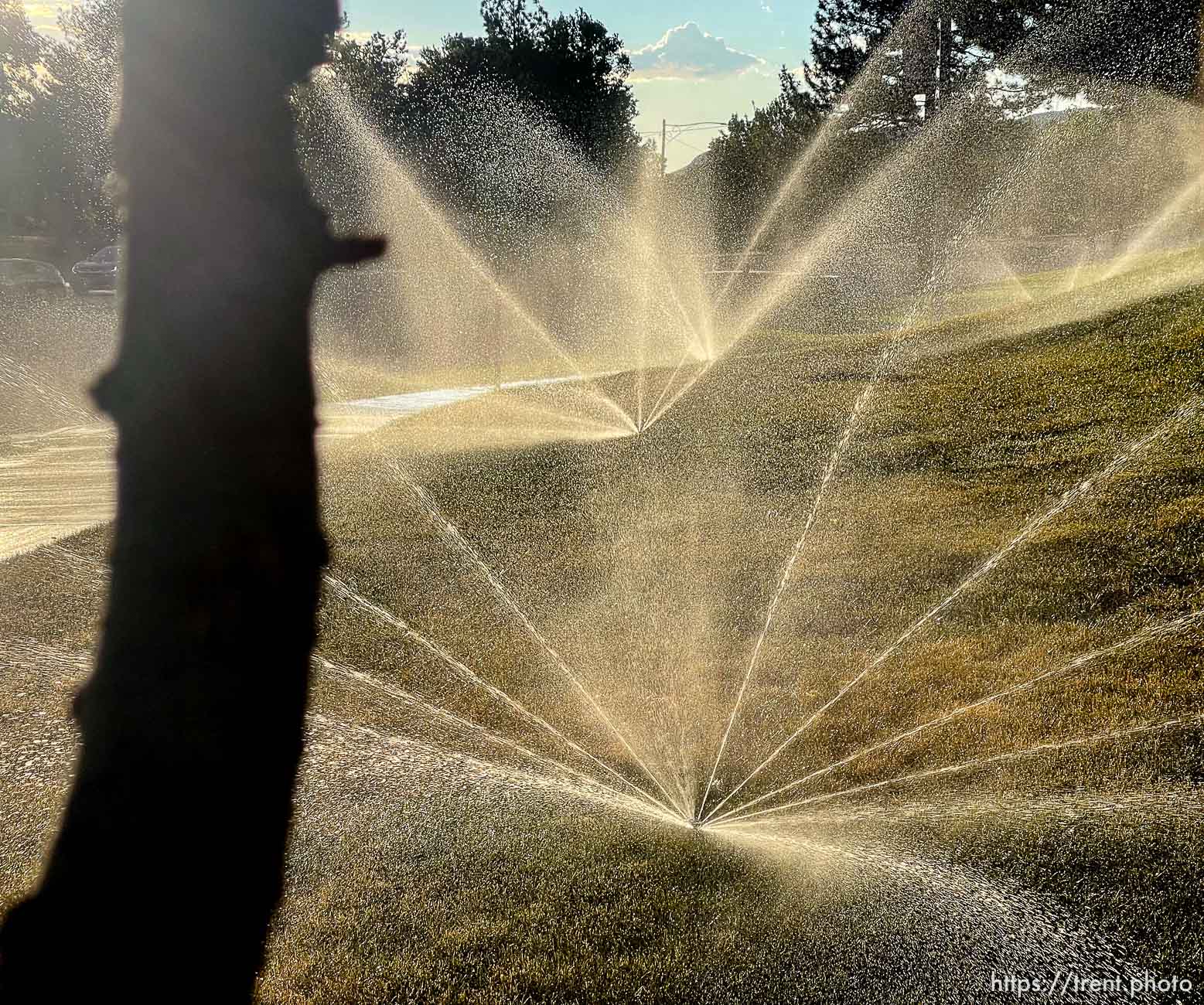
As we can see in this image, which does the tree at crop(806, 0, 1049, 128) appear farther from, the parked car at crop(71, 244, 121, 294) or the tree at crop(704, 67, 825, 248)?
the parked car at crop(71, 244, 121, 294)

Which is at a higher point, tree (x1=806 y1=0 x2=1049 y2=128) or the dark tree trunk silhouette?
tree (x1=806 y1=0 x2=1049 y2=128)

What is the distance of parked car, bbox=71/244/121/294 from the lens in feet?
90.2

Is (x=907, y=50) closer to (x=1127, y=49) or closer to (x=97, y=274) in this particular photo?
(x=1127, y=49)

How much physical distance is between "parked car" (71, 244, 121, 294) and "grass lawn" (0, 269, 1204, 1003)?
23.3 m

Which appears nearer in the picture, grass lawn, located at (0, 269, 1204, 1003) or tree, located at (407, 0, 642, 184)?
grass lawn, located at (0, 269, 1204, 1003)

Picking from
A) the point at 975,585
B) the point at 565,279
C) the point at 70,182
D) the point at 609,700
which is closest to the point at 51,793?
the point at 609,700

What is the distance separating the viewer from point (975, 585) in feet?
16.4

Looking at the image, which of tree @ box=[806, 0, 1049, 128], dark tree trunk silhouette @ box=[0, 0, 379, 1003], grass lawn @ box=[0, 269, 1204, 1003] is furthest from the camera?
tree @ box=[806, 0, 1049, 128]

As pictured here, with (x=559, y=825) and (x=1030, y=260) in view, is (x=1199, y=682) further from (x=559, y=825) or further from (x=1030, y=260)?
(x=1030, y=260)

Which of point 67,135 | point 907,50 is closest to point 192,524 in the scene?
point 907,50

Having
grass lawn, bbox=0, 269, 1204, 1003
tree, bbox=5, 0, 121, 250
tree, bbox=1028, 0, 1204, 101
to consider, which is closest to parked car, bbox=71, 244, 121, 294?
tree, bbox=5, 0, 121, 250

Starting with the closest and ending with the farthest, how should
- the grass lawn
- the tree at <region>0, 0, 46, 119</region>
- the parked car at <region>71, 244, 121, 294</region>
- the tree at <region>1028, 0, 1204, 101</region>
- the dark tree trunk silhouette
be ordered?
the grass lawn, the dark tree trunk silhouette, the tree at <region>1028, 0, 1204, 101</region>, the parked car at <region>71, 244, 121, 294</region>, the tree at <region>0, 0, 46, 119</region>

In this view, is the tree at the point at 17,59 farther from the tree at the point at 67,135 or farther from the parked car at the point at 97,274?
the parked car at the point at 97,274

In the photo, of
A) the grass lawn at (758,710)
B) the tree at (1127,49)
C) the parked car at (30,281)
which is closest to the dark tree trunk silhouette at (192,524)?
the grass lawn at (758,710)
